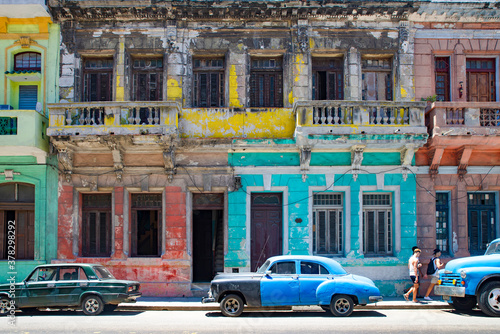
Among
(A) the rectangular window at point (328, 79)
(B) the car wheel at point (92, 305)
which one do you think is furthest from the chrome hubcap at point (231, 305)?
(A) the rectangular window at point (328, 79)

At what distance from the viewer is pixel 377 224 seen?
16.6 m

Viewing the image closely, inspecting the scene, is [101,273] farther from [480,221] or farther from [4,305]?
[480,221]

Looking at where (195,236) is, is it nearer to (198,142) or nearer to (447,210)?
(198,142)

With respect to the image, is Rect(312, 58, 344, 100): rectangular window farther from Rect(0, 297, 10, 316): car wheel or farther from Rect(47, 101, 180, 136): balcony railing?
Rect(0, 297, 10, 316): car wheel

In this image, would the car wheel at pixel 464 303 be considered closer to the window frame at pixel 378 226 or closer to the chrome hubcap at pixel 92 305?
the window frame at pixel 378 226

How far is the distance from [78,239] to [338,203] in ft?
29.2

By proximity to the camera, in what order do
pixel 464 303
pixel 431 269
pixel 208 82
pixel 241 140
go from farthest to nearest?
pixel 208 82, pixel 241 140, pixel 431 269, pixel 464 303

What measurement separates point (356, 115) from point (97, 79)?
9052mm

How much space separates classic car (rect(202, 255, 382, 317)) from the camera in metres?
11.9

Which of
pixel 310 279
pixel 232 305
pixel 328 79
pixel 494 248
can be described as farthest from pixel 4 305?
pixel 494 248

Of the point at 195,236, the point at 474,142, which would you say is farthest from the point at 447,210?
the point at 195,236

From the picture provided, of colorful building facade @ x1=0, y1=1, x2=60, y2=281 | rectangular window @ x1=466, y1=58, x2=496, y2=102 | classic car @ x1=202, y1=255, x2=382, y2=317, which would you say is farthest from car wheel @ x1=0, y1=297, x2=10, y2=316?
rectangular window @ x1=466, y1=58, x2=496, y2=102

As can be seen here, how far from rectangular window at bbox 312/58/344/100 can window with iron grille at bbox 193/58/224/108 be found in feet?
10.8

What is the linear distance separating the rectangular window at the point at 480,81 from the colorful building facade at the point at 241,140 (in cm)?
192
